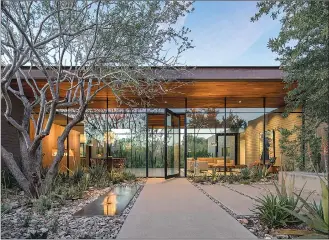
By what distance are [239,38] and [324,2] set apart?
10.8ft

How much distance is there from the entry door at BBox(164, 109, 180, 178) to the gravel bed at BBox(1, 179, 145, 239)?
7.13m

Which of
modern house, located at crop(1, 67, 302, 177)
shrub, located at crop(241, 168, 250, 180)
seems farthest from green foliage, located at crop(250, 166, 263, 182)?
modern house, located at crop(1, 67, 302, 177)

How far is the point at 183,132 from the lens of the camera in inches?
623

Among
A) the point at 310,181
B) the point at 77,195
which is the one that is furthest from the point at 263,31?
the point at 77,195

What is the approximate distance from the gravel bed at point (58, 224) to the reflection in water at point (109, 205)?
170 mm

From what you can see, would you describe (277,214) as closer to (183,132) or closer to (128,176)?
(128,176)

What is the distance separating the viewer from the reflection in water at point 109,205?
6735mm

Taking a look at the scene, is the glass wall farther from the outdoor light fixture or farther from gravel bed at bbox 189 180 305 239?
gravel bed at bbox 189 180 305 239

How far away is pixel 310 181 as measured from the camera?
10.0 metres

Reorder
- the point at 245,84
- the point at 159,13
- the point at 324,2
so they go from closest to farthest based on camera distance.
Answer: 1. the point at 324,2
2. the point at 159,13
3. the point at 245,84

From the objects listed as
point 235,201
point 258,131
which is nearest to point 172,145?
point 258,131

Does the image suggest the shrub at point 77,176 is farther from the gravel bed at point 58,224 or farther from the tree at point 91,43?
the gravel bed at point 58,224

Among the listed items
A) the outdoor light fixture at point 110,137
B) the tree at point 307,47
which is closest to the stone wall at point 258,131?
the outdoor light fixture at point 110,137

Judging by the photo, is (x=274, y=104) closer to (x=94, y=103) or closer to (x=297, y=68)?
(x=94, y=103)
